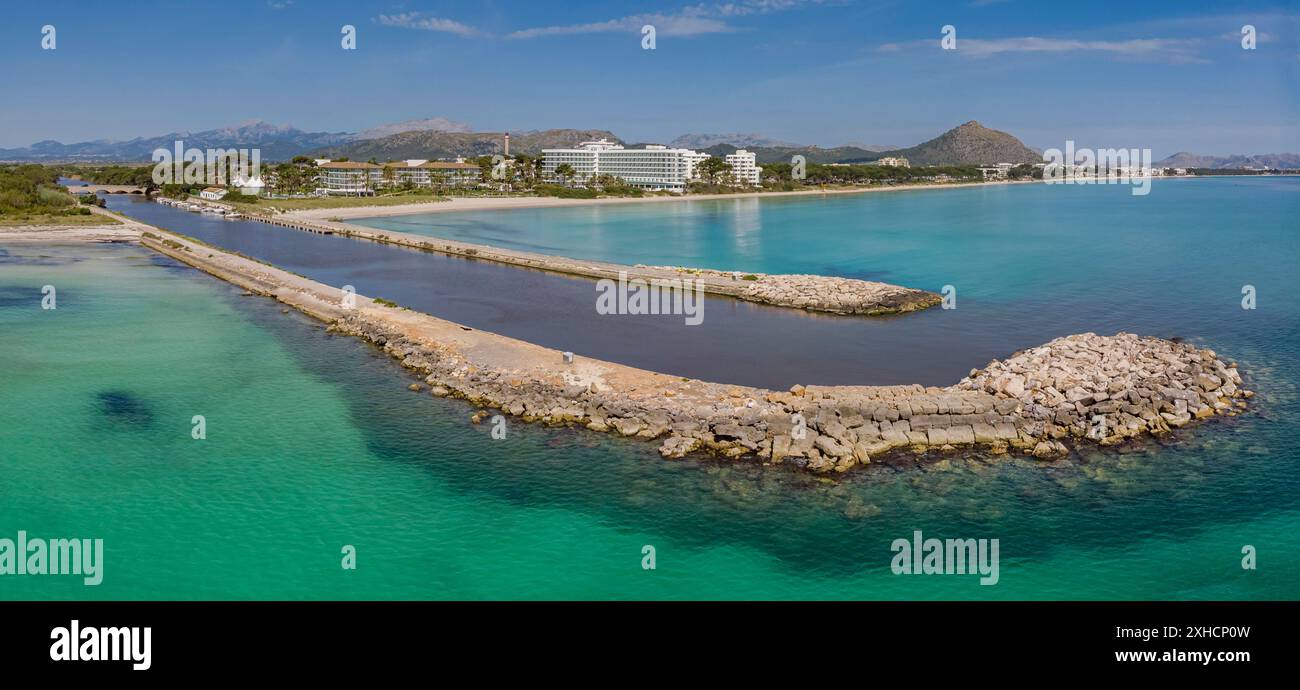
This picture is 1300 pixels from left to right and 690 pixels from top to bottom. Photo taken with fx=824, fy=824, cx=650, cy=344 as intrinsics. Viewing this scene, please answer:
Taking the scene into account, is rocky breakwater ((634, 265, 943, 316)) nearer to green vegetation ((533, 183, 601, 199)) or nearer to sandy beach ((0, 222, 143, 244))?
sandy beach ((0, 222, 143, 244))

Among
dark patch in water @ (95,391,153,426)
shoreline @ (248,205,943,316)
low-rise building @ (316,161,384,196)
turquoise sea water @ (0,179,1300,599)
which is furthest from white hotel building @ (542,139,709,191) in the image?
turquoise sea water @ (0,179,1300,599)

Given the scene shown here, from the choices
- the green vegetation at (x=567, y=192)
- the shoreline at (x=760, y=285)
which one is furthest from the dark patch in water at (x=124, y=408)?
the green vegetation at (x=567, y=192)

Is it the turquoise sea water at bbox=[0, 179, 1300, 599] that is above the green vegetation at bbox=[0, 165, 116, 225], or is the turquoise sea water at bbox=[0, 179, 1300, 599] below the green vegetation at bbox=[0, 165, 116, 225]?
below

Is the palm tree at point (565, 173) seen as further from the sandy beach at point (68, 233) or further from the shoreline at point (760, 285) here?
the shoreline at point (760, 285)

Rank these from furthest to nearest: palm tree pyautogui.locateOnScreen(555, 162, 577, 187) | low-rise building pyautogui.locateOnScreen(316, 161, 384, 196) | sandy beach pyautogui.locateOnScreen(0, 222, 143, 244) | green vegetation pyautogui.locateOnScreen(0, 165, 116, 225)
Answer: palm tree pyautogui.locateOnScreen(555, 162, 577, 187) < low-rise building pyautogui.locateOnScreen(316, 161, 384, 196) < green vegetation pyautogui.locateOnScreen(0, 165, 116, 225) < sandy beach pyautogui.locateOnScreen(0, 222, 143, 244)

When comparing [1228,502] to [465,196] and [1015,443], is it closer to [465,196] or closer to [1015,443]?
[1015,443]

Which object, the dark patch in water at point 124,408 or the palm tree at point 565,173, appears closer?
the dark patch in water at point 124,408

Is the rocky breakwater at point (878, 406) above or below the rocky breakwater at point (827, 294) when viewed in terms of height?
below
